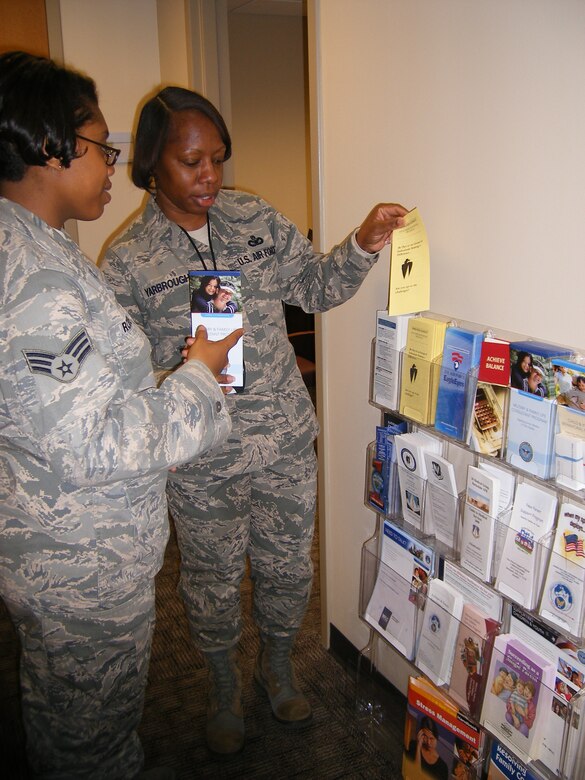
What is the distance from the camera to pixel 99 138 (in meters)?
1.20

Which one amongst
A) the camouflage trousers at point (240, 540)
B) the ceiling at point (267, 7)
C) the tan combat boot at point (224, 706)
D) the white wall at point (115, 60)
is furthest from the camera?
the ceiling at point (267, 7)

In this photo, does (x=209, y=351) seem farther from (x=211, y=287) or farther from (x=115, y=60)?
(x=115, y=60)

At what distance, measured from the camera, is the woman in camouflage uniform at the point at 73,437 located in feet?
3.38

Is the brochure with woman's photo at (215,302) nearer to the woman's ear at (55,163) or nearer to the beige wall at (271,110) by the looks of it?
the woman's ear at (55,163)

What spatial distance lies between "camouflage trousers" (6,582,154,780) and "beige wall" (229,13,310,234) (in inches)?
197

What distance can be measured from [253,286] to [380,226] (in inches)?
14.1

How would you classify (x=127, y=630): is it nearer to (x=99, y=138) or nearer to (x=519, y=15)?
(x=99, y=138)

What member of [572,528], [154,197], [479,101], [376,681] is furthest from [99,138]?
[376,681]

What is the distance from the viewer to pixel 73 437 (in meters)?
1.02

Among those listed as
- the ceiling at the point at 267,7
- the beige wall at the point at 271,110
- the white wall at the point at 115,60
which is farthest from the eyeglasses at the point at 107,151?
the beige wall at the point at 271,110

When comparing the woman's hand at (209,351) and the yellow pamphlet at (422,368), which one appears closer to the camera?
the woman's hand at (209,351)

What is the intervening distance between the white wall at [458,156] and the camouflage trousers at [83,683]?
0.80m

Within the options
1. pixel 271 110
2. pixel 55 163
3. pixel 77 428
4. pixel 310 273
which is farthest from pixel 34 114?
pixel 271 110

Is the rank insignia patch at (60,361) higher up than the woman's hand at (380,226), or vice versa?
the woman's hand at (380,226)
